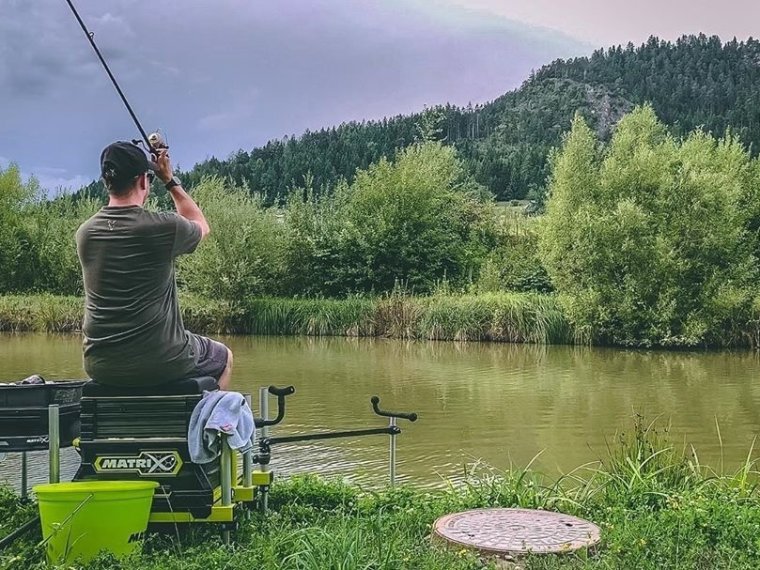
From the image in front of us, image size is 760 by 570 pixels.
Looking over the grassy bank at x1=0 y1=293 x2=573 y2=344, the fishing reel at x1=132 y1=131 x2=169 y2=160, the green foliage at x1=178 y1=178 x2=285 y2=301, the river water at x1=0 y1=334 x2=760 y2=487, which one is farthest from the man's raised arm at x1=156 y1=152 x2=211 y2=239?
the green foliage at x1=178 y1=178 x2=285 y2=301

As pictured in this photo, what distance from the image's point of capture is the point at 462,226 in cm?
3058

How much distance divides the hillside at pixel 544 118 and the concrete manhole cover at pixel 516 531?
4100 centimetres

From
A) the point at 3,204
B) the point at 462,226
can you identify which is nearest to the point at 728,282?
the point at 462,226

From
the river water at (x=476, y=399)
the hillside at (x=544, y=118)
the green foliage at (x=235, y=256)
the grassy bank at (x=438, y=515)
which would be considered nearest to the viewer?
the grassy bank at (x=438, y=515)

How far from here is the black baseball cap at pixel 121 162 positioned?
357 centimetres

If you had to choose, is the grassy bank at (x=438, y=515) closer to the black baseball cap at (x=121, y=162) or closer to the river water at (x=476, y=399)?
the black baseball cap at (x=121, y=162)

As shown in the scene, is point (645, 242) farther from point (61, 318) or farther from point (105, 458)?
point (105, 458)

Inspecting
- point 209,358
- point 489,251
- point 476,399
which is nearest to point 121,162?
point 209,358

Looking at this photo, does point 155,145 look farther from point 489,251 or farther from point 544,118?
point 544,118

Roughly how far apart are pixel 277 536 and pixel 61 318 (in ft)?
72.6

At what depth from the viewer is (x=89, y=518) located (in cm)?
326

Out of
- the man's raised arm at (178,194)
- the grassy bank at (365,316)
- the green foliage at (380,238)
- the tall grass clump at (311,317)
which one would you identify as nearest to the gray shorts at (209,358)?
the man's raised arm at (178,194)

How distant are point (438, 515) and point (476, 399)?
23.1 ft

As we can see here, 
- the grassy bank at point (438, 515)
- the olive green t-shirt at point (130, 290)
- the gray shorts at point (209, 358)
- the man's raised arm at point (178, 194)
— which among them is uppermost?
the man's raised arm at point (178, 194)
